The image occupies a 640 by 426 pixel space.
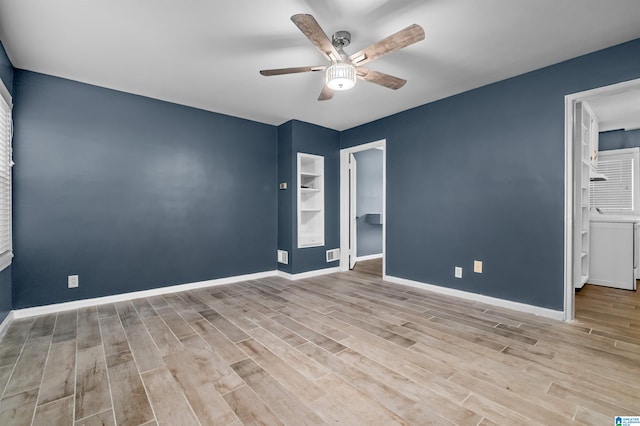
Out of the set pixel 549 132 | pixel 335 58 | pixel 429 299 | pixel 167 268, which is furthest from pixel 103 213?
pixel 549 132

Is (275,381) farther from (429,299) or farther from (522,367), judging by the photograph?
(429,299)

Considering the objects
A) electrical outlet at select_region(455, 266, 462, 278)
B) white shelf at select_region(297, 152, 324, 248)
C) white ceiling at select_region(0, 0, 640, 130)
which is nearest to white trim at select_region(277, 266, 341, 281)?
white shelf at select_region(297, 152, 324, 248)

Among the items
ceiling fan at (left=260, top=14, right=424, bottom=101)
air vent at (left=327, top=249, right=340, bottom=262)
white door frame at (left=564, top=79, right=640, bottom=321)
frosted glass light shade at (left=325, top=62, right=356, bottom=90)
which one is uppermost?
ceiling fan at (left=260, top=14, right=424, bottom=101)

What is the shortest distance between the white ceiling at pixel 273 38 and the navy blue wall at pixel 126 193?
1.28 ft

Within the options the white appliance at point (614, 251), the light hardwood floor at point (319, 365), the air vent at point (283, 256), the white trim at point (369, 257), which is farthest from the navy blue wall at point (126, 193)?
the white appliance at point (614, 251)

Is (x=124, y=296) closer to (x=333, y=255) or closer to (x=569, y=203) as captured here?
(x=333, y=255)

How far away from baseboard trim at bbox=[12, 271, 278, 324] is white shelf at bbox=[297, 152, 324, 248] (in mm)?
995

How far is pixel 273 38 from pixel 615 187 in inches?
233

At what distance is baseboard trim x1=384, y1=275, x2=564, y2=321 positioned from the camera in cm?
286

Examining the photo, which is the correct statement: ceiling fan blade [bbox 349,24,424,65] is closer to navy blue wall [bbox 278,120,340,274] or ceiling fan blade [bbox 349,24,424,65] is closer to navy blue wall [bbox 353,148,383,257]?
navy blue wall [bbox 278,120,340,274]

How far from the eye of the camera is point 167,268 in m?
3.78

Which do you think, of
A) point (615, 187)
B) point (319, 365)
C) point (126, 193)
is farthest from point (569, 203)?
point (126, 193)

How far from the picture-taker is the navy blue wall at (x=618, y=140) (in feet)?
15.3

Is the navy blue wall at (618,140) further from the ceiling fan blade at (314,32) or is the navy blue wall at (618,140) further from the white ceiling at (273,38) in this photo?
the ceiling fan blade at (314,32)
